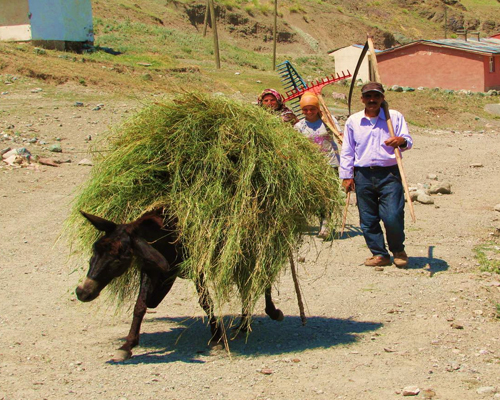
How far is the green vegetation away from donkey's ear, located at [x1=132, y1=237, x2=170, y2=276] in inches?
149

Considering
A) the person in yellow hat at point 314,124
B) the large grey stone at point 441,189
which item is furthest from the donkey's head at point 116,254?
the large grey stone at point 441,189

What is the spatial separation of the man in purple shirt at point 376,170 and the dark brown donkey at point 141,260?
8.35 feet

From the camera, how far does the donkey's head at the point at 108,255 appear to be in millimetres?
4270

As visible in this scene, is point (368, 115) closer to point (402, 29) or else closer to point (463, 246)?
point (463, 246)

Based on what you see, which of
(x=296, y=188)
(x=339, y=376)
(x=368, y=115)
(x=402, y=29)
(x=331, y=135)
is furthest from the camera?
(x=402, y=29)

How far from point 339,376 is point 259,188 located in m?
1.30

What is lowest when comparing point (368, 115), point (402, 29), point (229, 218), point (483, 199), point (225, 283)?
point (483, 199)

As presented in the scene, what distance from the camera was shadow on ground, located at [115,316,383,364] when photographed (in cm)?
473

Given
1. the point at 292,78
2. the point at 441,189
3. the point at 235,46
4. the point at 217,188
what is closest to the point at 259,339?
the point at 217,188

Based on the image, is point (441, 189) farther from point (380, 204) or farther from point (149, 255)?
point (149, 255)

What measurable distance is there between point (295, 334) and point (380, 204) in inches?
85.4

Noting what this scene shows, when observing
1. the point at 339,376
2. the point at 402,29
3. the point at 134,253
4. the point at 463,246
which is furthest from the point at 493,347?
the point at 402,29

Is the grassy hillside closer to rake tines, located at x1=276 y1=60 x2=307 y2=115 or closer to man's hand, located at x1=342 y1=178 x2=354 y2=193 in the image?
rake tines, located at x1=276 y1=60 x2=307 y2=115

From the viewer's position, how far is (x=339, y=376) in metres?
4.25
